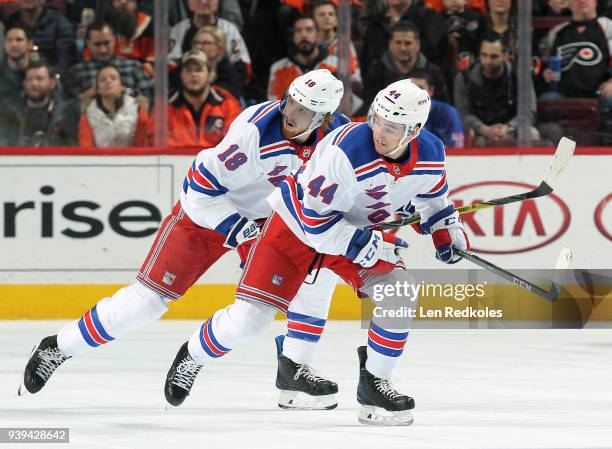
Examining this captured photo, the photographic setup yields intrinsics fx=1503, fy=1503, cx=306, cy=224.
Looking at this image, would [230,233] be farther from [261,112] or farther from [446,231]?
[446,231]

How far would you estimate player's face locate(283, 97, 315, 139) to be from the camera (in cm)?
457

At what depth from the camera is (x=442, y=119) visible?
7.13 metres

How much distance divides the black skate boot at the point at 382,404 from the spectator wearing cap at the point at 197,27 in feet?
9.91

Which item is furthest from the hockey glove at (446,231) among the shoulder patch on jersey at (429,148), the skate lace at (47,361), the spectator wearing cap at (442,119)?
the spectator wearing cap at (442,119)

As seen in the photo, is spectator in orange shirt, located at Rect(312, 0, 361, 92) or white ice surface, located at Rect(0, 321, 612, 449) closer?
white ice surface, located at Rect(0, 321, 612, 449)

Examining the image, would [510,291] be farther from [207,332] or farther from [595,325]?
[207,332]

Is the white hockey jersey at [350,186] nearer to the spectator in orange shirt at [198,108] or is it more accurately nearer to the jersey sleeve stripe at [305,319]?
the jersey sleeve stripe at [305,319]

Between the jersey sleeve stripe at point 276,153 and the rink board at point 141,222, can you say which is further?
the rink board at point 141,222

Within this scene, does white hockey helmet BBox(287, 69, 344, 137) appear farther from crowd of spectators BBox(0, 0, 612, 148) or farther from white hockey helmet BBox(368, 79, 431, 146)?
crowd of spectators BBox(0, 0, 612, 148)

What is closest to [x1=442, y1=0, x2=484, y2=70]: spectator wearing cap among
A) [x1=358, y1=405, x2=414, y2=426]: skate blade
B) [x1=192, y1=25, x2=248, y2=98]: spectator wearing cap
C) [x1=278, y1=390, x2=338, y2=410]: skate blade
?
[x1=192, y1=25, x2=248, y2=98]: spectator wearing cap

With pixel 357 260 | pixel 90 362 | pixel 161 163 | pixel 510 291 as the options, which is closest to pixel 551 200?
pixel 510 291

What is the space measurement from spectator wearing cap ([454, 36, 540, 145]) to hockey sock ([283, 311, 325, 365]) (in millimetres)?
2618

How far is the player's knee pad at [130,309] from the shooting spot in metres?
4.72

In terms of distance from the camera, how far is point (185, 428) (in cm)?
425
